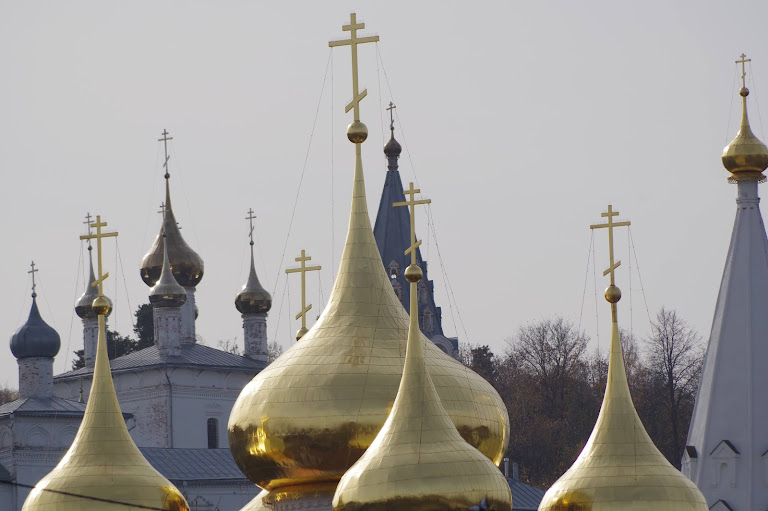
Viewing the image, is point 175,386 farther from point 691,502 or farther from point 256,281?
point 691,502

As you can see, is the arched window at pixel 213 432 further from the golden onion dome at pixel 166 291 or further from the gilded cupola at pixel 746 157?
the gilded cupola at pixel 746 157

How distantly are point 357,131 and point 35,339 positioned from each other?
2340 cm

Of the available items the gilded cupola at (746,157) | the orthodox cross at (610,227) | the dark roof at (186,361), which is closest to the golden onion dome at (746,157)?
the gilded cupola at (746,157)

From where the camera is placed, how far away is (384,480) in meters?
23.4

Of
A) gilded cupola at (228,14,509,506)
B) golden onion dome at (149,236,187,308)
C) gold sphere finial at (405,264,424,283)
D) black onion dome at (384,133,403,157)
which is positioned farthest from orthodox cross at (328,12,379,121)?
→ black onion dome at (384,133,403,157)

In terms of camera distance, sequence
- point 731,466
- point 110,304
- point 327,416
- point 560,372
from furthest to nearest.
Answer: point 560,372, point 731,466, point 110,304, point 327,416

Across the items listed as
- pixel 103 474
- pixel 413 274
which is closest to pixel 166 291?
pixel 103 474

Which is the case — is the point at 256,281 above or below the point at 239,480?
above

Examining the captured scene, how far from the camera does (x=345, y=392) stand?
25.6 meters

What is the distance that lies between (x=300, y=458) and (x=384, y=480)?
99.1 inches

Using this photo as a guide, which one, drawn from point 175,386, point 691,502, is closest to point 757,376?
point 691,502

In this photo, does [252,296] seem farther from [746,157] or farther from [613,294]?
[613,294]

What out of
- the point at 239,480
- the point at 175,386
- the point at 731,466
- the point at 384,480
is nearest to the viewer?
the point at 384,480

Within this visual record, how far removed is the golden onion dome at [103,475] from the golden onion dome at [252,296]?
27533 mm
